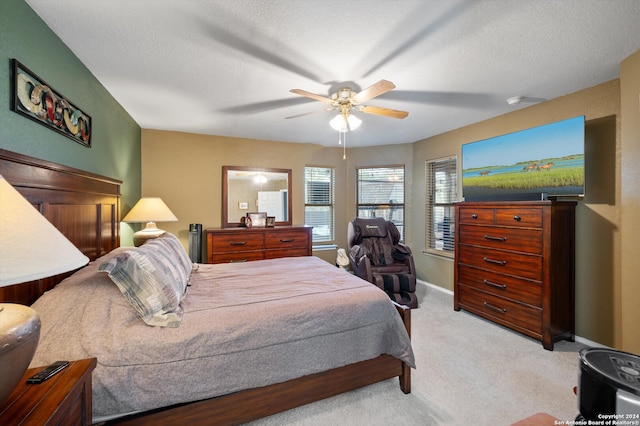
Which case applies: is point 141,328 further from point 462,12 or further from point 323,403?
point 462,12

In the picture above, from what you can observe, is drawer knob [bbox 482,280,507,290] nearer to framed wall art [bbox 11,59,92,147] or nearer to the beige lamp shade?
the beige lamp shade

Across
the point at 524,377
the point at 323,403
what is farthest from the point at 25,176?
the point at 524,377

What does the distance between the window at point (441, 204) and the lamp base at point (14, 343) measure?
4269 mm

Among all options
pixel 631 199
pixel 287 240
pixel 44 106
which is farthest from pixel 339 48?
pixel 287 240

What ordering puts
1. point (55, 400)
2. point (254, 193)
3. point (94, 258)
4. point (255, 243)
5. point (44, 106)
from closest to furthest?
point (55, 400) < point (44, 106) < point (94, 258) < point (255, 243) < point (254, 193)

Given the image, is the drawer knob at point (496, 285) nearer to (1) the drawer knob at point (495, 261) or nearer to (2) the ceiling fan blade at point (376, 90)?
(1) the drawer knob at point (495, 261)

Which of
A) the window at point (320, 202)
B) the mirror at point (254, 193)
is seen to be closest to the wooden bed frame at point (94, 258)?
the mirror at point (254, 193)

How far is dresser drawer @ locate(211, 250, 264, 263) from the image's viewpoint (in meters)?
3.57

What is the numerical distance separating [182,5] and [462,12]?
1614mm

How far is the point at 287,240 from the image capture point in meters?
3.94

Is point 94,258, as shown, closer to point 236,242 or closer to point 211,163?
point 236,242

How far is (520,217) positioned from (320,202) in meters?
3.04

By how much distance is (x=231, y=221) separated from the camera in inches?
162

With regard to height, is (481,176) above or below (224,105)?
below
